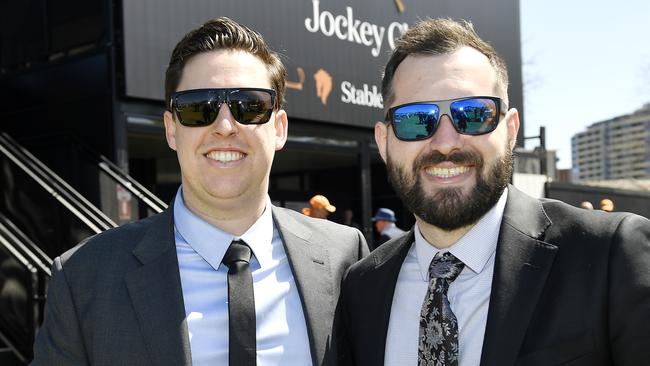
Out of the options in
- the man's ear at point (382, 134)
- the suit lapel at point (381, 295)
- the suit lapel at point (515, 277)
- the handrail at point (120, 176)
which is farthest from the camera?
the handrail at point (120, 176)

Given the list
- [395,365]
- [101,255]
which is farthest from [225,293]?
[395,365]

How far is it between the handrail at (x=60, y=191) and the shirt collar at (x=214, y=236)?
467cm

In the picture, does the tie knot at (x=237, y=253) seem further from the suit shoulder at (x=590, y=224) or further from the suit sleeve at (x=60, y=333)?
the suit shoulder at (x=590, y=224)

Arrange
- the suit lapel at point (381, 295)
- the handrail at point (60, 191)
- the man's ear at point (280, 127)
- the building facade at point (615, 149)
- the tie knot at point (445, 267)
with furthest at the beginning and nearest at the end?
the building facade at point (615, 149) → the handrail at point (60, 191) → the man's ear at point (280, 127) → the suit lapel at point (381, 295) → the tie knot at point (445, 267)

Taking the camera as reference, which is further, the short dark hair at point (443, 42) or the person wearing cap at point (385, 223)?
the person wearing cap at point (385, 223)

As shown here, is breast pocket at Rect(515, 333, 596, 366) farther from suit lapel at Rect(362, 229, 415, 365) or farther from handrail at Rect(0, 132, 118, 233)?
handrail at Rect(0, 132, 118, 233)

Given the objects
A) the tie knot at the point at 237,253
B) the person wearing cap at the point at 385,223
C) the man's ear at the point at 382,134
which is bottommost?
the person wearing cap at the point at 385,223

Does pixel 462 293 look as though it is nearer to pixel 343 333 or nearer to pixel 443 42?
pixel 343 333

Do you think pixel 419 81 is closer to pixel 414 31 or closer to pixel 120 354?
pixel 414 31

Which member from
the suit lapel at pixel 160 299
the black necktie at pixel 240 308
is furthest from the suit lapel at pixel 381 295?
the suit lapel at pixel 160 299

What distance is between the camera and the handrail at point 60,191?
765 centimetres

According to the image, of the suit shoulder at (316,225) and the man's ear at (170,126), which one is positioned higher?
the man's ear at (170,126)

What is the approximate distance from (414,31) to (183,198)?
1234 millimetres

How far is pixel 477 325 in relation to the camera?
2.49m
